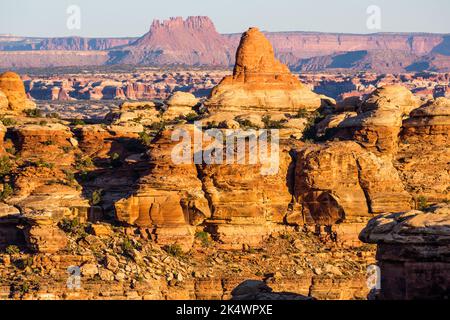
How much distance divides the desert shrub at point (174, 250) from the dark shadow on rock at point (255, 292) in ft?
11.9

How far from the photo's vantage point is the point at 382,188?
212 ft

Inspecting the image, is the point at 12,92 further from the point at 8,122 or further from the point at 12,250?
the point at 12,250

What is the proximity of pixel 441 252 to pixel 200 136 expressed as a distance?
25.3m

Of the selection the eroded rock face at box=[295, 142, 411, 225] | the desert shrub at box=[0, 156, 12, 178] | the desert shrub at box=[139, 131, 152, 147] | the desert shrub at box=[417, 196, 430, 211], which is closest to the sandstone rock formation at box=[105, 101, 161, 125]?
the desert shrub at box=[139, 131, 152, 147]

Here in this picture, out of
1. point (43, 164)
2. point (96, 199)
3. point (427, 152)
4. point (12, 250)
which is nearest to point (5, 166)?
point (43, 164)

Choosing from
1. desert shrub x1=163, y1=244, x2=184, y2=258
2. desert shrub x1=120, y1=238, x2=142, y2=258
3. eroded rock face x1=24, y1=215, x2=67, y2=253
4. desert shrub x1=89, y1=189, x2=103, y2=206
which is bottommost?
desert shrub x1=163, y1=244, x2=184, y2=258

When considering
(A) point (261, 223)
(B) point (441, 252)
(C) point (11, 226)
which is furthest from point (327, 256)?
(B) point (441, 252)

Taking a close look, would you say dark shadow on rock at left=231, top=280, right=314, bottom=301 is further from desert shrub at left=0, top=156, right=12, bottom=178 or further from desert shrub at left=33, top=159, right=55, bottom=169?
desert shrub at left=0, top=156, right=12, bottom=178

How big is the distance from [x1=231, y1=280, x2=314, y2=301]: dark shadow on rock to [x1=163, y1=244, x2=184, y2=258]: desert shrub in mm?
3636

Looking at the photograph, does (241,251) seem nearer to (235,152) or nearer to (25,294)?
(235,152)

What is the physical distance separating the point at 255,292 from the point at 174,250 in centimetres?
592

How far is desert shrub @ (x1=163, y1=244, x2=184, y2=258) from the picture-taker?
204 ft

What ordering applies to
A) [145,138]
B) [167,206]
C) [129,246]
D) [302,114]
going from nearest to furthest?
[129,246] < [167,206] < [145,138] < [302,114]

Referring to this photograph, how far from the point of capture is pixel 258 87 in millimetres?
77500
